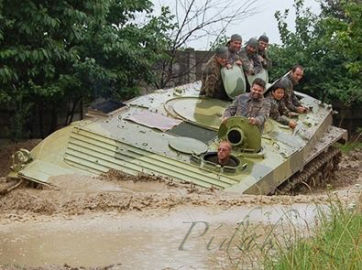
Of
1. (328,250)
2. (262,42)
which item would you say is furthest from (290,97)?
(328,250)

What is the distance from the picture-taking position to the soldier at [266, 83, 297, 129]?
11.5m

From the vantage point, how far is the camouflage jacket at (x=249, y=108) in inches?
404

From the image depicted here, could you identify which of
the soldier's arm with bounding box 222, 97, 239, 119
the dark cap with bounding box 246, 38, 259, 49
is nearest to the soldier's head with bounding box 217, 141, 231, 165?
the soldier's arm with bounding box 222, 97, 239, 119

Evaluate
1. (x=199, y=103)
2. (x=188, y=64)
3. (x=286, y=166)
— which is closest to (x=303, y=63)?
(x=188, y=64)

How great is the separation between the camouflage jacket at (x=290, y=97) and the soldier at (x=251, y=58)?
21.4 inches

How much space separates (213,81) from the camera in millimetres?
11859

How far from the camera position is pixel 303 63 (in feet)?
60.8

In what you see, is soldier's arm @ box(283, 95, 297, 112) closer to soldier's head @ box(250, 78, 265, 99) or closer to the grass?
soldier's head @ box(250, 78, 265, 99)

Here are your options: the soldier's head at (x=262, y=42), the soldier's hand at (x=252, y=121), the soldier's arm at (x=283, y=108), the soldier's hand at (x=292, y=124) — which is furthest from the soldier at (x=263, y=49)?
the soldier's hand at (x=252, y=121)

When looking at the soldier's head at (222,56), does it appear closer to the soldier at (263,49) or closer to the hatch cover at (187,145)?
the soldier at (263,49)

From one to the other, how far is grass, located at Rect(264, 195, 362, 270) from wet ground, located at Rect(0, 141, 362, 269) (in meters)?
0.23

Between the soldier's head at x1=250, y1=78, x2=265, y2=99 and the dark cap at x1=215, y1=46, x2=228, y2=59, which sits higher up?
the dark cap at x1=215, y1=46, x2=228, y2=59

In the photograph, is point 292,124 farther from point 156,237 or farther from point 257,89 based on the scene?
point 156,237

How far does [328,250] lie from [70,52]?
793 cm
